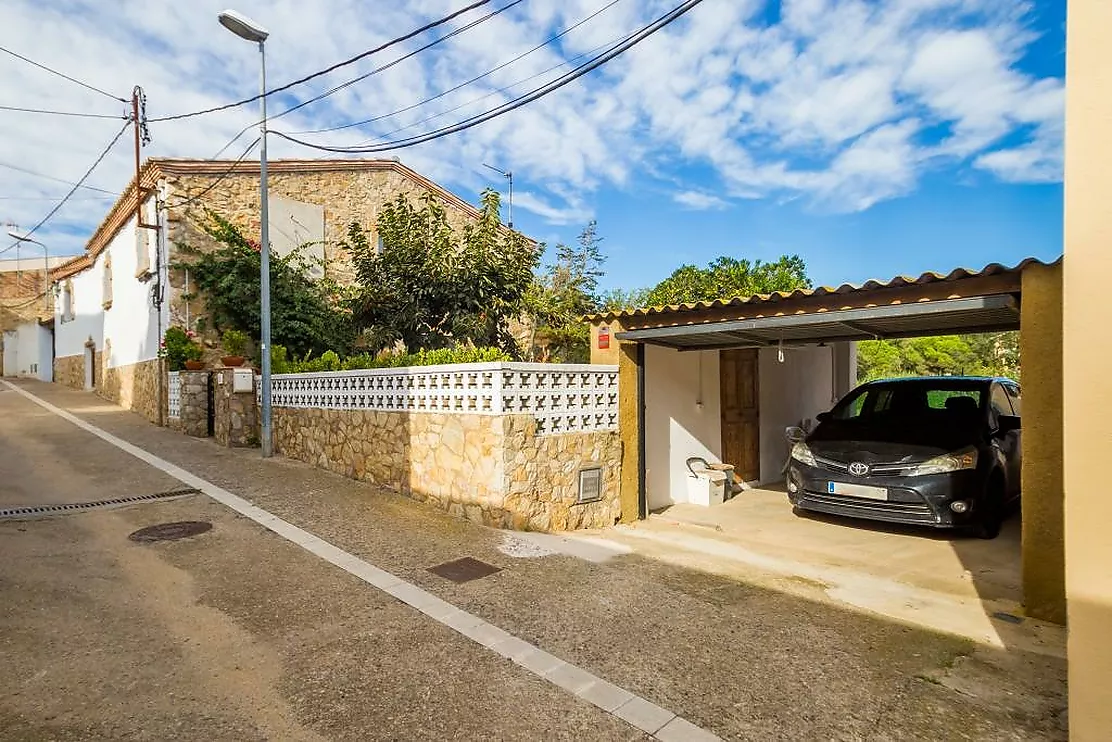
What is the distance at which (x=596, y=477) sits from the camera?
6.20 m

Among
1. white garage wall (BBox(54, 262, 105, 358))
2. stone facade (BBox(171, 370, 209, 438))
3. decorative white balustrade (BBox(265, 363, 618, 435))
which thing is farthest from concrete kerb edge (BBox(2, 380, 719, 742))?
white garage wall (BBox(54, 262, 105, 358))

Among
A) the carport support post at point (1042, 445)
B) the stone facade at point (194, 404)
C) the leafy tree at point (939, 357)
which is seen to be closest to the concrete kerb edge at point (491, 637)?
the carport support post at point (1042, 445)

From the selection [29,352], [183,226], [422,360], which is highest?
[183,226]

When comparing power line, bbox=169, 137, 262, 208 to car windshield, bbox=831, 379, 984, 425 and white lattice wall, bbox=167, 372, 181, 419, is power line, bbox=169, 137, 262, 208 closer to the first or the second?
white lattice wall, bbox=167, 372, 181, 419

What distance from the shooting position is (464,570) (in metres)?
4.67

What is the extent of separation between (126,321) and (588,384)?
16.2m

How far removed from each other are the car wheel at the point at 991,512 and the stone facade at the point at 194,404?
1297cm

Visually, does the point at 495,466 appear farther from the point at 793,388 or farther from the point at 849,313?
the point at 793,388

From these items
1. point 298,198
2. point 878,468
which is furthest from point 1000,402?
point 298,198

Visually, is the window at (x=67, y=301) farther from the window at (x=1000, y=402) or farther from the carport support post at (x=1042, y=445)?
the carport support post at (x=1042, y=445)

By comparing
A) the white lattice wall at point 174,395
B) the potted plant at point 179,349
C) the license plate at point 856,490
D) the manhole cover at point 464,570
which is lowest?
the manhole cover at point 464,570

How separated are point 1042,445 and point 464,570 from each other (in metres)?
4.20

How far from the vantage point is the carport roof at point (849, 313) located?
4.20 meters

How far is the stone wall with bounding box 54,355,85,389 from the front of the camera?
21538 millimetres
